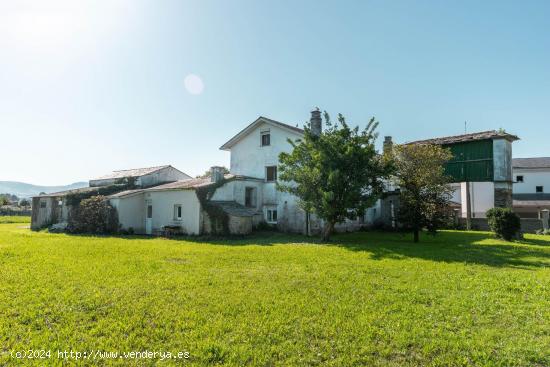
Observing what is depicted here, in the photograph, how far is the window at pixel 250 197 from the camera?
2611 cm

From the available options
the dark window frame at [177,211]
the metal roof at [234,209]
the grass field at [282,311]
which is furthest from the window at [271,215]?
the grass field at [282,311]

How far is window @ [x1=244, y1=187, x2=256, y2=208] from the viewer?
85.7 ft

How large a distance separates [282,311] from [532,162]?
50.5 metres

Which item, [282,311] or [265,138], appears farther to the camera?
[265,138]

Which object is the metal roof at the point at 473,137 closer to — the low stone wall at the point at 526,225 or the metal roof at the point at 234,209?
the low stone wall at the point at 526,225

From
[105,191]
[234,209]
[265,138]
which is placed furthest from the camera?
[105,191]

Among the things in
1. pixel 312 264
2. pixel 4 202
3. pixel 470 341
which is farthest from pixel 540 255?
pixel 4 202

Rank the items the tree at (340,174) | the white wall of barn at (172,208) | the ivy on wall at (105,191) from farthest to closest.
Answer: the ivy on wall at (105,191), the white wall of barn at (172,208), the tree at (340,174)

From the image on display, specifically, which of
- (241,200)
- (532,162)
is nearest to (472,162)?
(241,200)

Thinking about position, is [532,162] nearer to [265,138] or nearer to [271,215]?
[265,138]

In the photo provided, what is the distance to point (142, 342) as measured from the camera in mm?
5168

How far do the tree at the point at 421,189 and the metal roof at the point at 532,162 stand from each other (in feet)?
102

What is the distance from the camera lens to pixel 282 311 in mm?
6469

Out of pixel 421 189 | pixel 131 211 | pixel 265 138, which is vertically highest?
pixel 265 138
